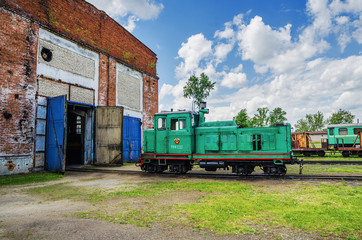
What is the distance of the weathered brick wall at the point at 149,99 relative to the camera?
21.9 m

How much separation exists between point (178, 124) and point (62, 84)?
8.04 metres

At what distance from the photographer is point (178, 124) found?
10.5 metres

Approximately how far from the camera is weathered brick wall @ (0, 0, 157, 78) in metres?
12.3

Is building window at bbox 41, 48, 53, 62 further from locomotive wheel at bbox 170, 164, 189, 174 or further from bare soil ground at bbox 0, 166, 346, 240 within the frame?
locomotive wheel at bbox 170, 164, 189, 174

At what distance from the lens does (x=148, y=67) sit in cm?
2277

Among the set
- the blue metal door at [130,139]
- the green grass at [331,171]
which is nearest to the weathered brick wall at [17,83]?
the blue metal door at [130,139]

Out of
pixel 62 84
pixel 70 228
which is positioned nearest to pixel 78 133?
pixel 62 84

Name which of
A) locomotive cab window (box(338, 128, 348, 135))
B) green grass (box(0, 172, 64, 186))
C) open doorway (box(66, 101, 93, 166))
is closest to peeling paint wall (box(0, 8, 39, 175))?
green grass (box(0, 172, 64, 186))

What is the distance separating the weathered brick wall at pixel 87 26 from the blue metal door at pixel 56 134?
461cm

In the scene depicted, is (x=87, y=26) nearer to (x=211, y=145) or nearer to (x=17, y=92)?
(x=17, y=92)

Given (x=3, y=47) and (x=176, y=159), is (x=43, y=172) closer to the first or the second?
(x=3, y=47)

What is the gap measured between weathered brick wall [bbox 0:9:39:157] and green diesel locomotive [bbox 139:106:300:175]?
6.15 meters

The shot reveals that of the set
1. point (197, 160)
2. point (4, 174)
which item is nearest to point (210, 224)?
point (197, 160)

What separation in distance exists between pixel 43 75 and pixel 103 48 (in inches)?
226
